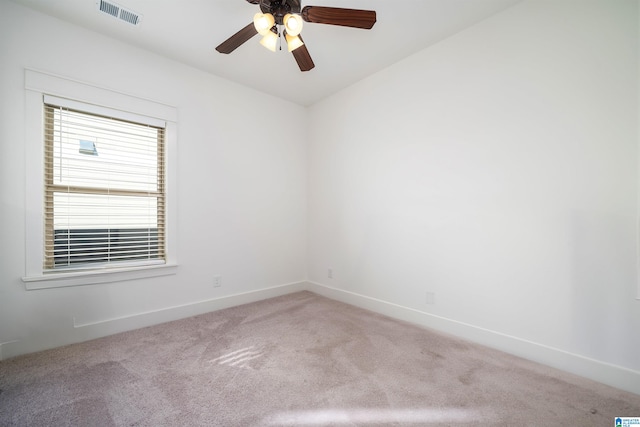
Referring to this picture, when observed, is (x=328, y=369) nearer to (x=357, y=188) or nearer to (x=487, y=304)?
(x=487, y=304)

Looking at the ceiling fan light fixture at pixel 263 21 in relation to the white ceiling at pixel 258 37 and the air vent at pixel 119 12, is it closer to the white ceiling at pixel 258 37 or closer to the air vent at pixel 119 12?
the white ceiling at pixel 258 37

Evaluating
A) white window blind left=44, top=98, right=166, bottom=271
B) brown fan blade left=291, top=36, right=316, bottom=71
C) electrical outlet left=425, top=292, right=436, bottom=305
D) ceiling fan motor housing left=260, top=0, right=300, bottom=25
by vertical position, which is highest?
ceiling fan motor housing left=260, top=0, right=300, bottom=25

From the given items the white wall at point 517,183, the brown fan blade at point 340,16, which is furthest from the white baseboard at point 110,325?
the brown fan blade at point 340,16

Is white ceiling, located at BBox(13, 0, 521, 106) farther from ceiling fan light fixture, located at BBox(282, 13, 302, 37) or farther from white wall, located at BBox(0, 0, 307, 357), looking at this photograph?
ceiling fan light fixture, located at BBox(282, 13, 302, 37)

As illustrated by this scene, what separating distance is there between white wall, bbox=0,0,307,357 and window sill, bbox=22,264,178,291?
0.05 metres

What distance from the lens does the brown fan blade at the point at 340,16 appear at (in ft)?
5.74

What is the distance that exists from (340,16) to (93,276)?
9.91ft

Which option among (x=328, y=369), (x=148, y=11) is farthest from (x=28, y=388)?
(x=148, y=11)

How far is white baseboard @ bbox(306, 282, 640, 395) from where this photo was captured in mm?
1798

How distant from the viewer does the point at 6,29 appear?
2146mm

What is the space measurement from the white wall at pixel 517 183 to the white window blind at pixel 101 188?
2.46m

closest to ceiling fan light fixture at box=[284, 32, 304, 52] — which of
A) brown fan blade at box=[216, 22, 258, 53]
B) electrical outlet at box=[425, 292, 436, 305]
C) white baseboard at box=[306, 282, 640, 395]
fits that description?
brown fan blade at box=[216, 22, 258, 53]

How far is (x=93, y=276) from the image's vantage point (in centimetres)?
249

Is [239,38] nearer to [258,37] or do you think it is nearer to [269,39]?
[269,39]
